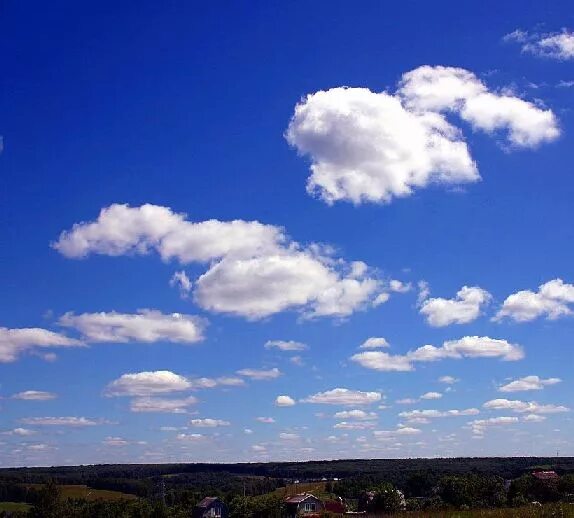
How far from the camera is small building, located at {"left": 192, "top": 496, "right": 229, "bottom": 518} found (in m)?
132

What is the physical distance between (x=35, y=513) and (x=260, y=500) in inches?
1304

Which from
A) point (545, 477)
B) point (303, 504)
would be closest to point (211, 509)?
point (303, 504)

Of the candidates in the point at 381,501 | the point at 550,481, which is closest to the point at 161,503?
the point at 381,501

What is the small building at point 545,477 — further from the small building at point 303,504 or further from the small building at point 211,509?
the small building at point 211,509

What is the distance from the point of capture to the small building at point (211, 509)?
132 meters

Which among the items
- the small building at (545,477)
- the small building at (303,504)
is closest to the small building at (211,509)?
the small building at (303,504)

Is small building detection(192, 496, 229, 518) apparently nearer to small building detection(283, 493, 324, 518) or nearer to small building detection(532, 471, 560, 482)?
small building detection(283, 493, 324, 518)

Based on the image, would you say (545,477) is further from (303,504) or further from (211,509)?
(211,509)

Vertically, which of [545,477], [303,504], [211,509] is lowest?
[211,509]

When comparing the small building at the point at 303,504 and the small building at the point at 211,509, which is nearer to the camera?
the small building at the point at 303,504

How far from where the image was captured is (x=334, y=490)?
7239 inches

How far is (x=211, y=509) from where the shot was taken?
5359 inches

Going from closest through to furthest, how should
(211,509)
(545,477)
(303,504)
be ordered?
(545,477), (303,504), (211,509)

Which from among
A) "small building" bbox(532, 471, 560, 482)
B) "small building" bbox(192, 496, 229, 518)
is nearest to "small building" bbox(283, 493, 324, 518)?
"small building" bbox(192, 496, 229, 518)
